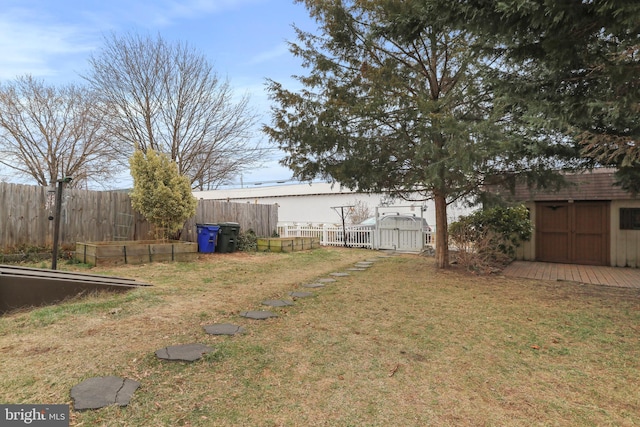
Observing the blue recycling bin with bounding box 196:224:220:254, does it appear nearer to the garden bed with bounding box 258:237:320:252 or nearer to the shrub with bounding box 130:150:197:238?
the shrub with bounding box 130:150:197:238

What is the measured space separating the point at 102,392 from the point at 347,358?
74.2 inches

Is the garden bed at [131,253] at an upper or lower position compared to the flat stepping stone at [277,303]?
upper

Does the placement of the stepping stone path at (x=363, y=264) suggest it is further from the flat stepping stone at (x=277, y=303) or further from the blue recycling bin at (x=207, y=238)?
the blue recycling bin at (x=207, y=238)

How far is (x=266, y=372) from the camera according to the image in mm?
2764

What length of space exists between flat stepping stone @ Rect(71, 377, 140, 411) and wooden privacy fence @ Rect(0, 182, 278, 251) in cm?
609

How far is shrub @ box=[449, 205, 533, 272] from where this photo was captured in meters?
8.29

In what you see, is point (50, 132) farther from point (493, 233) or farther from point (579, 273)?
point (579, 273)

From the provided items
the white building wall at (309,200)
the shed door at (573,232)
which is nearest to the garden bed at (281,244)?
the shed door at (573,232)

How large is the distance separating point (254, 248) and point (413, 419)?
10371mm

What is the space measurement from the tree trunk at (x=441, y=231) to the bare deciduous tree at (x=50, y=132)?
14177mm

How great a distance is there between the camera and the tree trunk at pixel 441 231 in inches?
306

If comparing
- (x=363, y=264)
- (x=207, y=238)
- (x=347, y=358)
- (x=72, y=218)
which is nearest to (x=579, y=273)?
(x=363, y=264)

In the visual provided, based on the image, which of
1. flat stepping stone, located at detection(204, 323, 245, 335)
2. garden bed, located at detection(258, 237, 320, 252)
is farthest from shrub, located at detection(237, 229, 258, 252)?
flat stepping stone, located at detection(204, 323, 245, 335)

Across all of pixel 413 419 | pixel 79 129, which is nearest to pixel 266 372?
pixel 413 419
